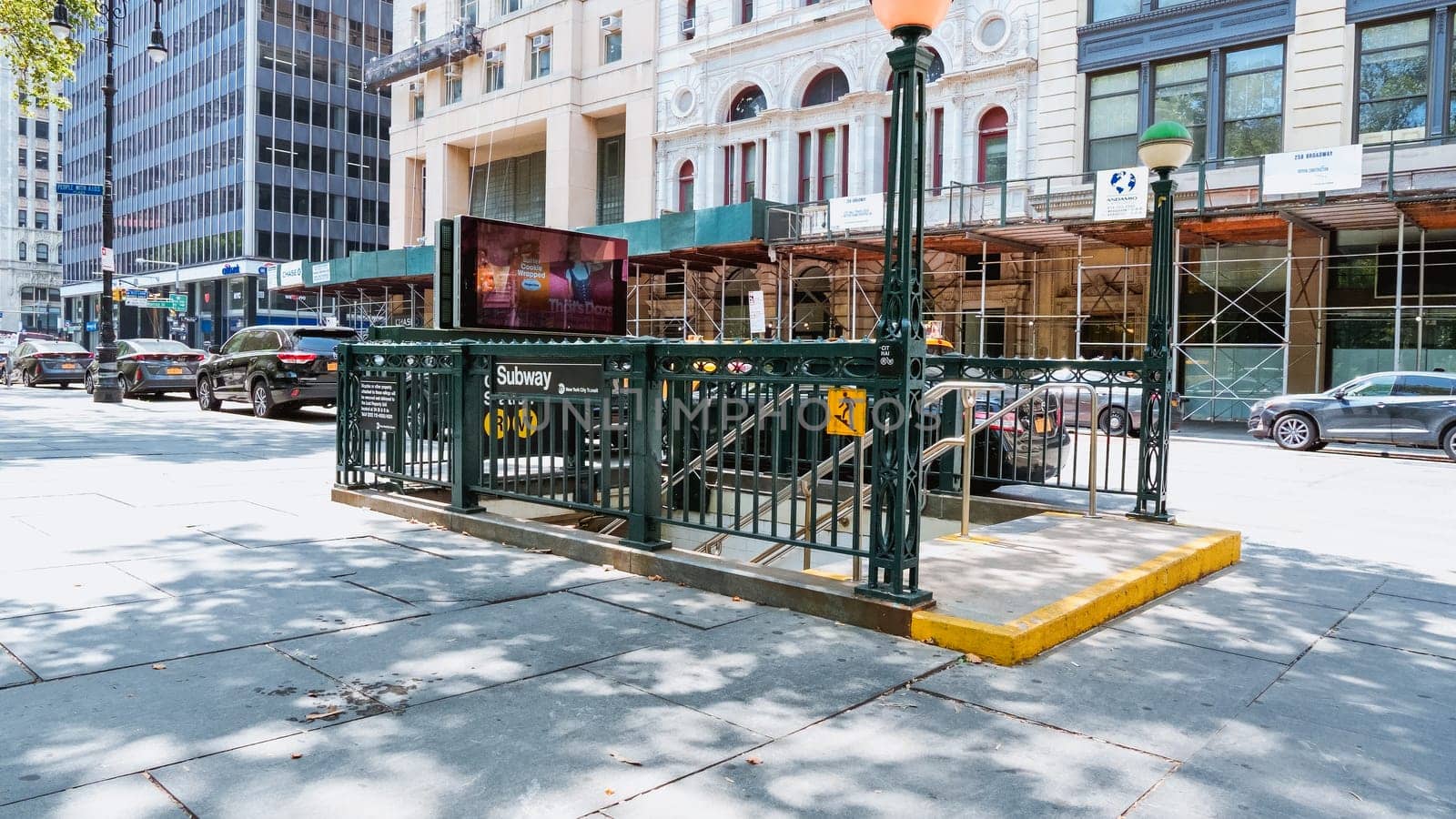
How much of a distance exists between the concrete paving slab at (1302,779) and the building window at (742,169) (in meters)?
29.8

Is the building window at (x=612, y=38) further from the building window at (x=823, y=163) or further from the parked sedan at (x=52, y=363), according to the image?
the parked sedan at (x=52, y=363)

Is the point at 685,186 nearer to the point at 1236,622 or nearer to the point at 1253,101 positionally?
the point at 1253,101

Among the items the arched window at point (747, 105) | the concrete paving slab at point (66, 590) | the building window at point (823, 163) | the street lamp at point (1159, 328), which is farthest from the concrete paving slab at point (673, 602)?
the arched window at point (747, 105)

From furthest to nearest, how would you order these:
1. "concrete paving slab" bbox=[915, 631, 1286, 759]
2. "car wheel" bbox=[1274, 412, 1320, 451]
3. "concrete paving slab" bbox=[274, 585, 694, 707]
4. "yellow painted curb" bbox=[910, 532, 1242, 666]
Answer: "car wheel" bbox=[1274, 412, 1320, 451] → "yellow painted curb" bbox=[910, 532, 1242, 666] → "concrete paving slab" bbox=[274, 585, 694, 707] → "concrete paving slab" bbox=[915, 631, 1286, 759]

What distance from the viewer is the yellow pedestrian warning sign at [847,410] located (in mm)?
5078

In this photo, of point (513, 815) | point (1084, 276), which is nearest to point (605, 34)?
point (1084, 276)

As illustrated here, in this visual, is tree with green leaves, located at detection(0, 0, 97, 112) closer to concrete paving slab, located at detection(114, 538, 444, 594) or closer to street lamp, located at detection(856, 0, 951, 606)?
concrete paving slab, located at detection(114, 538, 444, 594)

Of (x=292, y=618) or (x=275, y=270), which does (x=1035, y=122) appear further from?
(x=275, y=270)

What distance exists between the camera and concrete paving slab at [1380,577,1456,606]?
624cm

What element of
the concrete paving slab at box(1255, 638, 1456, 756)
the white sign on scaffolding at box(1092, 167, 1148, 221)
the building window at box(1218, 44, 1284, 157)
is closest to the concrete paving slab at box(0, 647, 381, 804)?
the concrete paving slab at box(1255, 638, 1456, 756)

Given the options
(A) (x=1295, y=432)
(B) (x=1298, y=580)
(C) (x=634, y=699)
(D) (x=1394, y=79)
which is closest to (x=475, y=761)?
(C) (x=634, y=699)

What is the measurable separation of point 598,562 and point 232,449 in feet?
28.3

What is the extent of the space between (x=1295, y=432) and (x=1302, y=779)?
16508mm

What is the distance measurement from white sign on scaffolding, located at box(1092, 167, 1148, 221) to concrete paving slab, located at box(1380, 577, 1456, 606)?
52.0 ft
